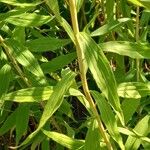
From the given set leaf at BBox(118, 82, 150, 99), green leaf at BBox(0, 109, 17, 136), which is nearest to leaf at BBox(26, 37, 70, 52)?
leaf at BBox(118, 82, 150, 99)

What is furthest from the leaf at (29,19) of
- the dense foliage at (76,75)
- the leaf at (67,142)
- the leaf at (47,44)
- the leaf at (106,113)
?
the leaf at (67,142)

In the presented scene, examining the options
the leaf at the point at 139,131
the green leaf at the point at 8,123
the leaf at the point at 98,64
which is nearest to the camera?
the leaf at the point at 98,64

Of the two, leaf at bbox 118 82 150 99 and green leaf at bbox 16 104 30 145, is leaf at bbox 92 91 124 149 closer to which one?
leaf at bbox 118 82 150 99

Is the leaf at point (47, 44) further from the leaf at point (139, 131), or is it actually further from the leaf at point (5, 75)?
the leaf at point (139, 131)

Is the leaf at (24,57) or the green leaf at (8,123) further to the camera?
the green leaf at (8,123)

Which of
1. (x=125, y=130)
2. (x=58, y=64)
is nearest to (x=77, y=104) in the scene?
(x=58, y=64)

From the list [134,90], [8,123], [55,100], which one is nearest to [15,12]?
[55,100]

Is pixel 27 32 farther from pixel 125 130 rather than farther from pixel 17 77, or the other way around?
pixel 125 130

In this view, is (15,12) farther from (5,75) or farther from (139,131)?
(139,131)
